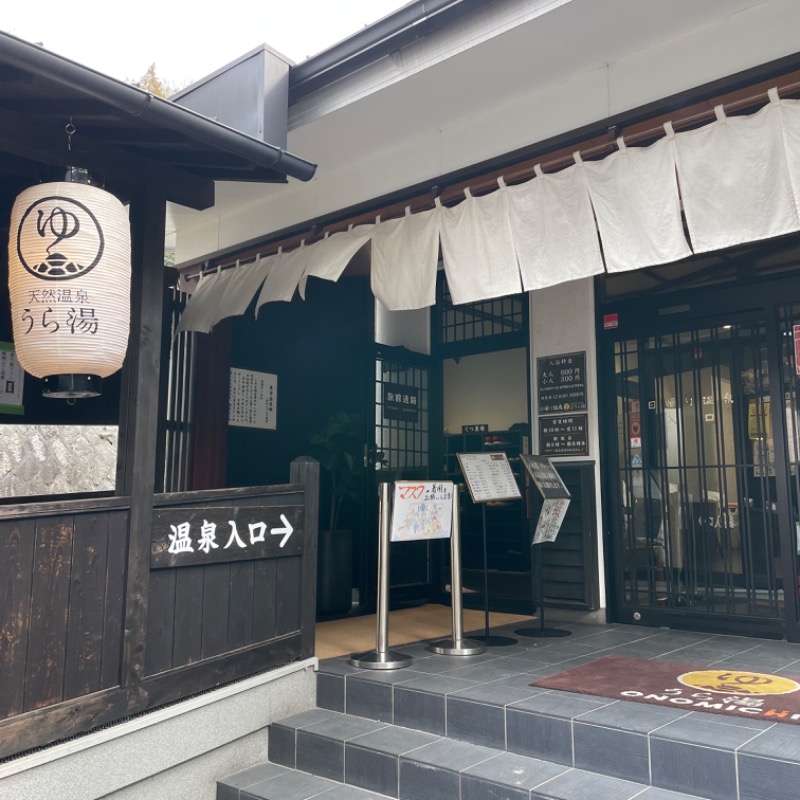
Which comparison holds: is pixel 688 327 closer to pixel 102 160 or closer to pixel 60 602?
pixel 102 160

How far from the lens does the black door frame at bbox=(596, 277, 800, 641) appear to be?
512cm

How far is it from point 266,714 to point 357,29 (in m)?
4.18

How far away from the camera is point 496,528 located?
Answer: 379 inches

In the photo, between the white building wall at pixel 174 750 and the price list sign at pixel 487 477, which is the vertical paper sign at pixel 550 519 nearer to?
the price list sign at pixel 487 477

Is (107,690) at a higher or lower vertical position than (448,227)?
lower

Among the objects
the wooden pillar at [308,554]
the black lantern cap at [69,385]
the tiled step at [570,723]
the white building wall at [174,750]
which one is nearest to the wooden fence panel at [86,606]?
the white building wall at [174,750]

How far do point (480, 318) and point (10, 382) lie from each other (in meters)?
4.57

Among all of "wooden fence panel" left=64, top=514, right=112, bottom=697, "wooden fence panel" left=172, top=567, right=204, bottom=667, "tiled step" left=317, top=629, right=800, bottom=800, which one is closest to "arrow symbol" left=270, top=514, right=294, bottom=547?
"wooden fence panel" left=172, top=567, right=204, bottom=667

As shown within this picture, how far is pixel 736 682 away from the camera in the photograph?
13.0ft

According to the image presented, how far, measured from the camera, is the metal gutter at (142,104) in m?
2.79

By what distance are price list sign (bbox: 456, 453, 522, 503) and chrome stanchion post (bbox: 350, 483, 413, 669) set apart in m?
0.61

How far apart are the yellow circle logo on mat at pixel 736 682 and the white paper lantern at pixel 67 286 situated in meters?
3.55

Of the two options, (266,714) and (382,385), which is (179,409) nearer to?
(382,385)

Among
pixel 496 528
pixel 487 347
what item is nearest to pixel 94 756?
pixel 487 347
